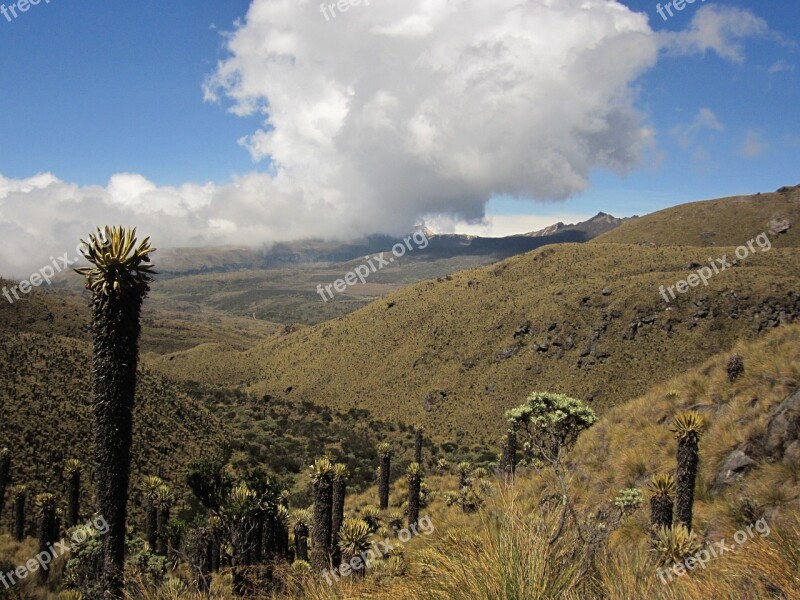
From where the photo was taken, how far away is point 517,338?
3093 inches

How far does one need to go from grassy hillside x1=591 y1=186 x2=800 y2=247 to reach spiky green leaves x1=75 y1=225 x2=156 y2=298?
14677 centimetres

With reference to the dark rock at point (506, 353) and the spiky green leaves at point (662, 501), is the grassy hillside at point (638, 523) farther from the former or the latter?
the dark rock at point (506, 353)

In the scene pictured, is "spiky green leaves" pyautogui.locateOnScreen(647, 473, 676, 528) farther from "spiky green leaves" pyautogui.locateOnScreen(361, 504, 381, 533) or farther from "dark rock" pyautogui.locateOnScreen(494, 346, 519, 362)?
"dark rock" pyautogui.locateOnScreen(494, 346, 519, 362)

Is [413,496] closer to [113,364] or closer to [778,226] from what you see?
[113,364]

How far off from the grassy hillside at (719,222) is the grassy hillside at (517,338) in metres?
52.9

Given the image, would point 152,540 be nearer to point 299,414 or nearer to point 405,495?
point 405,495

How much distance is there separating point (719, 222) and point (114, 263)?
168m

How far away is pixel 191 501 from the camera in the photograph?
117 ft

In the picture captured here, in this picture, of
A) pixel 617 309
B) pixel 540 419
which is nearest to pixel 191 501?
pixel 540 419

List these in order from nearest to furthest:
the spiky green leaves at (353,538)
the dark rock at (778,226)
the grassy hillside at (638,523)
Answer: the grassy hillside at (638,523) < the spiky green leaves at (353,538) < the dark rock at (778,226)

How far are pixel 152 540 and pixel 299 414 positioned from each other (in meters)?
46.5

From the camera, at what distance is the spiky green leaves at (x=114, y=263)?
9062mm
